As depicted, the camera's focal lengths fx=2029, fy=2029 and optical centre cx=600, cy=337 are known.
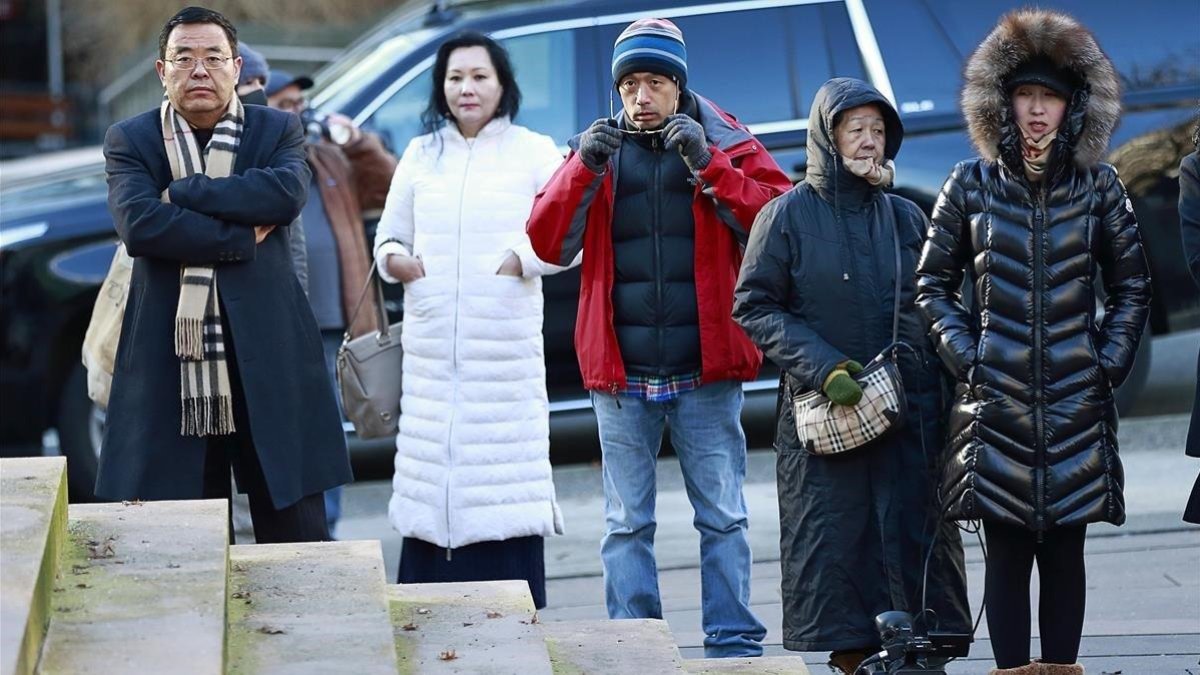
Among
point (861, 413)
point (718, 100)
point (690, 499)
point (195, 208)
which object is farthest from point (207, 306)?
point (718, 100)

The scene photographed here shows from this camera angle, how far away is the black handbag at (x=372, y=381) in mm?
6680

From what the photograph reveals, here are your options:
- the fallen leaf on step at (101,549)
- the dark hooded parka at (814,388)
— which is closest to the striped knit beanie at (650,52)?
the dark hooded parka at (814,388)

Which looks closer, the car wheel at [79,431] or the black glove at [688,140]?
the black glove at [688,140]

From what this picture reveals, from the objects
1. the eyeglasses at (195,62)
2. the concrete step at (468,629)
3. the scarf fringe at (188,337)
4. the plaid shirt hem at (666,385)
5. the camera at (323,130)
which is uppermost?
the eyeglasses at (195,62)

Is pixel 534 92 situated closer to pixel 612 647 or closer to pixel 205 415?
pixel 205 415

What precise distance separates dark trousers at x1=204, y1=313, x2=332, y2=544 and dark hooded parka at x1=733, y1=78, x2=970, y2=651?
4.69ft

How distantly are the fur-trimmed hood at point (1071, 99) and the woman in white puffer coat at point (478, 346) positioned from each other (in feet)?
5.34

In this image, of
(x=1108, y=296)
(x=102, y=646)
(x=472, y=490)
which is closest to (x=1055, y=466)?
(x=1108, y=296)

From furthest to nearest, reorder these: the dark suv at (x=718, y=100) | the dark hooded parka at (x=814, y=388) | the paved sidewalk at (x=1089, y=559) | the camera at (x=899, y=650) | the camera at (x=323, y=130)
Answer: the dark suv at (x=718, y=100)
the camera at (x=323, y=130)
the paved sidewalk at (x=1089, y=559)
the dark hooded parka at (x=814, y=388)
the camera at (x=899, y=650)

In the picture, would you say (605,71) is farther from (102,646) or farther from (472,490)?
(102,646)

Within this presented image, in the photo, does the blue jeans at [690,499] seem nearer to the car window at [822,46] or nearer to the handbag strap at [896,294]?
the handbag strap at [896,294]

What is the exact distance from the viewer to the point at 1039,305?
5227 mm

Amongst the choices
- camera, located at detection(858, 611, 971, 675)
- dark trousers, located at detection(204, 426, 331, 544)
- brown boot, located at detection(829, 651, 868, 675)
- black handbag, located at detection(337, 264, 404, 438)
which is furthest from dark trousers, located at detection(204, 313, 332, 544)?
camera, located at detection(858, 611, 971, 675)

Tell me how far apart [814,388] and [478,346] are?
1.43 m
